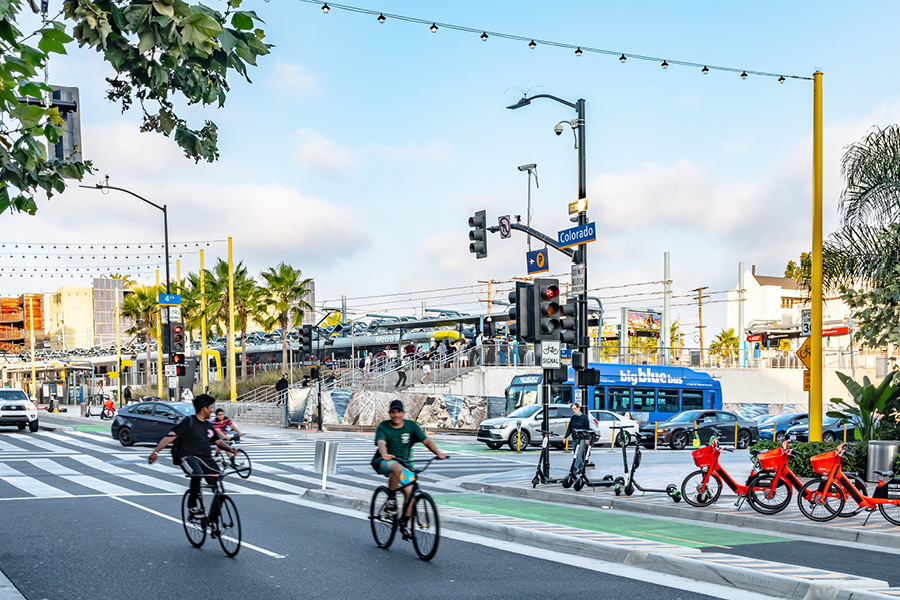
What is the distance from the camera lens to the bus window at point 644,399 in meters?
40.0

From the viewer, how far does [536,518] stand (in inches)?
570

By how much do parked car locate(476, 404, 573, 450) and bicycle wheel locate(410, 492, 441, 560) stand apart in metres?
21.0

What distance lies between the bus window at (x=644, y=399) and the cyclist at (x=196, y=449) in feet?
102

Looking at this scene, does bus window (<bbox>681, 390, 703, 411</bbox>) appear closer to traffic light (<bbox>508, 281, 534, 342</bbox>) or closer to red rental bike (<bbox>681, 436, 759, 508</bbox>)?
traffic light (<bbox>508, 281, 534, 342</bbox>)

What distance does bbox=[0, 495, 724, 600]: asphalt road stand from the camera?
28.6ft

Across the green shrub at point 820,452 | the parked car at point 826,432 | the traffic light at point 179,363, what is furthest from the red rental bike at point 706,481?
the traffic light at point 179,363

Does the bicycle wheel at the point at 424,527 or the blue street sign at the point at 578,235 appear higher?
the blue street sign at the point at 578,235

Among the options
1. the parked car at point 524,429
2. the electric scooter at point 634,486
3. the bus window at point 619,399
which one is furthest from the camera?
the bus window at point 619,399

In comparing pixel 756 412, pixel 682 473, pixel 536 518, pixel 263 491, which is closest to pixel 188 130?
pixel 536 518

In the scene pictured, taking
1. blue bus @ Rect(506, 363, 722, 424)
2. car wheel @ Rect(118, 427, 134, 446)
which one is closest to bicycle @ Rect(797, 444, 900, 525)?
car wheel @ Rect(118, 427, 134, 446)

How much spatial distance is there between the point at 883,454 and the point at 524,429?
663 inches

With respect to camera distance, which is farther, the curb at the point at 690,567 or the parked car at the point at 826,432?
the parked car at the point at 826,432

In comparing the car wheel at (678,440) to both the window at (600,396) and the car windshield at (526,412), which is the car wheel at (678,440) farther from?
the car windshield at (526,412)

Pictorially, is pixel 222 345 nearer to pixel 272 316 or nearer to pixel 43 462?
pixel 272 316
